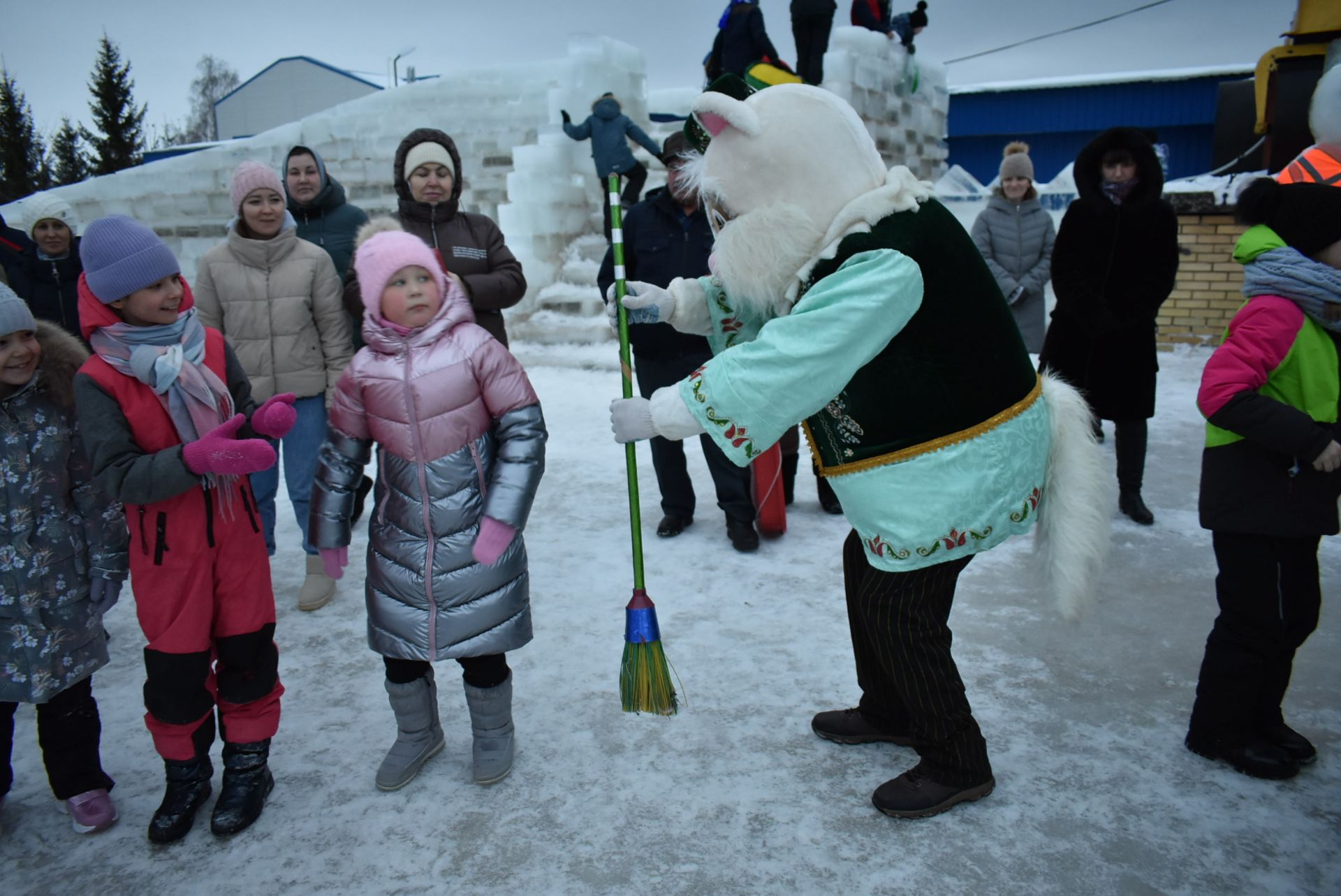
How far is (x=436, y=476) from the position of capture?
229cm

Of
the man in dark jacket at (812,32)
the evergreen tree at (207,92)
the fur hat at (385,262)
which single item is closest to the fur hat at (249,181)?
the fur hat at (385,262)

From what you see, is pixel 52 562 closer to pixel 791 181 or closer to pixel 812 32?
pixel 791 181

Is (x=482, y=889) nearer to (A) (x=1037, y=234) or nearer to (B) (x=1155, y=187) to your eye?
(B) (x=1155, y=187)

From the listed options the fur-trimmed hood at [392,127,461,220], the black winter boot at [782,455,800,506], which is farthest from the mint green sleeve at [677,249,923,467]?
the black winter boot at [782,455,800,506]

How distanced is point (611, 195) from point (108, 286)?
1.32 metres

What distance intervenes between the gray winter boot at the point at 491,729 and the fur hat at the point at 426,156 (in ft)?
8.23

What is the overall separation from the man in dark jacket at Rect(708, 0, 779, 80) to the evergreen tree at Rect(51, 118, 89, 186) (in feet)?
90.9

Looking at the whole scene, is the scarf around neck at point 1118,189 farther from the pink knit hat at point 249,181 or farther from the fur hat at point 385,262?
the pink knit hat at point 249,181

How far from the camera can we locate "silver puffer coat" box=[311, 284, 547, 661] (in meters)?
2.29

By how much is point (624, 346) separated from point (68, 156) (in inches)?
1350

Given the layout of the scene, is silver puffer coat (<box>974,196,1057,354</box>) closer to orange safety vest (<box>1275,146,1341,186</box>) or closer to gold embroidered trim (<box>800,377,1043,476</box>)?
orange safety vest (<box>1275,146,1341,186</box>)

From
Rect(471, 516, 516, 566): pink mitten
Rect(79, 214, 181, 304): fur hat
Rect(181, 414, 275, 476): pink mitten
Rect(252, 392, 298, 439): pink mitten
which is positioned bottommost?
Rect(471, 516, 516, 566): pink mitten

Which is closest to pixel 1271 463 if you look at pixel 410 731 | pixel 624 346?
pixel 624 346

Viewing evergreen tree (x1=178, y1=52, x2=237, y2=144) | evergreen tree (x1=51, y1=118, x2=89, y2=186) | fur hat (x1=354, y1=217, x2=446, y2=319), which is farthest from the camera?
evergreen tree (x1=178, y1=52, x2=237, y2=144)
